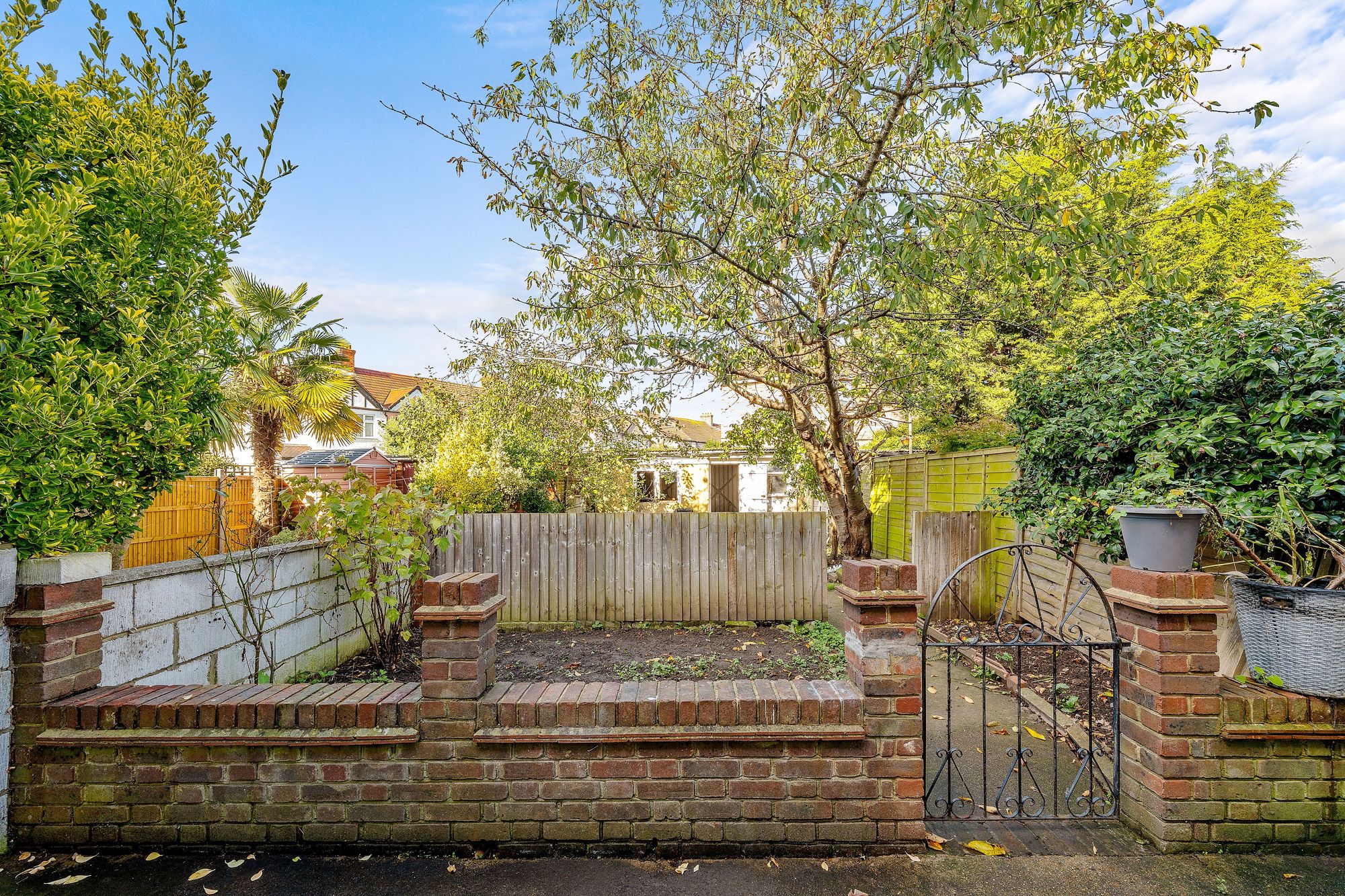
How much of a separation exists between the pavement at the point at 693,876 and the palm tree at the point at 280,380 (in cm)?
917

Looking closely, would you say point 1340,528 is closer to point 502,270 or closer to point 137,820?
point 137,820

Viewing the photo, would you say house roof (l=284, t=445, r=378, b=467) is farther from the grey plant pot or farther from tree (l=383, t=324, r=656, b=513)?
the grey plant pot

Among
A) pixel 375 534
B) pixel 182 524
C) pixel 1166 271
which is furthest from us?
pixel 182 524

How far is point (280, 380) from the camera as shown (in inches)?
440

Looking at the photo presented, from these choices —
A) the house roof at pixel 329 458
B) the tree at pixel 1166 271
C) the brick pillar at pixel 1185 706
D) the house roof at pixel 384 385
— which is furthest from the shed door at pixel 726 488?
the brick pillar at pixel 1185 706

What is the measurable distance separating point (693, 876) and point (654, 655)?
342 cm

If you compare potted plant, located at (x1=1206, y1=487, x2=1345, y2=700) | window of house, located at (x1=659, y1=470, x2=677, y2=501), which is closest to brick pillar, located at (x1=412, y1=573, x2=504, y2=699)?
potted plant, located at (x1=1206, y1=487, x2=1345, y2=700)

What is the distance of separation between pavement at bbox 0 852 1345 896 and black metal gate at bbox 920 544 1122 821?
1.04 ft

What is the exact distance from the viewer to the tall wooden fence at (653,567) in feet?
23.0

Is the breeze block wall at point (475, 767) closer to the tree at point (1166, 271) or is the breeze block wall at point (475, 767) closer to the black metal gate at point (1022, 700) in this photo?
the black metal gate at point (1022, 700)

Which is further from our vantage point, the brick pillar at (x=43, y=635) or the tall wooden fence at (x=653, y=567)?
the tall wooden fence at (x=653, y=567)

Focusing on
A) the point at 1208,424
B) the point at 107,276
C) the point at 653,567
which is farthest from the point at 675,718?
the point at 653,567

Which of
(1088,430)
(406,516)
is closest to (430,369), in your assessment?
(406,516)

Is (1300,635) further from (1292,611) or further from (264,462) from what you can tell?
(264,462)
